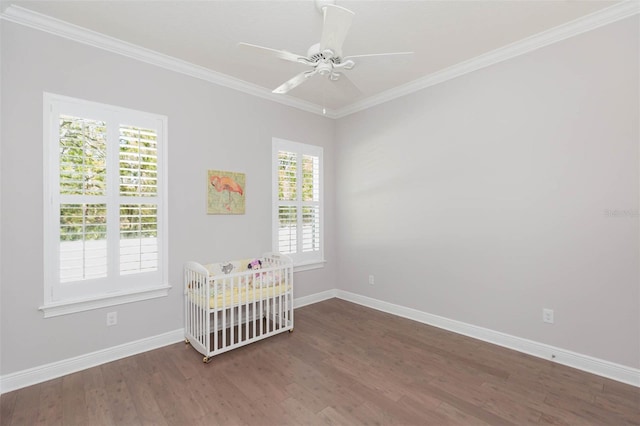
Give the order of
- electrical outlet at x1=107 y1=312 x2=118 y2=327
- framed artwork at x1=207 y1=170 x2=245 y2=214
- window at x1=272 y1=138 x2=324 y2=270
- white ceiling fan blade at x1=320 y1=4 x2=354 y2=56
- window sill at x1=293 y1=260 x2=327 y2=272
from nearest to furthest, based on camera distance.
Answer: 1. white ceiling fan blade at x1=320 y1=4 x2=354 y2=56
2. electrical outlet at x1=107 y1=312 x2=118 y2=327
3. framed artwork at x1=207 y1=170 x2=245 y2=214
4. window at x1=272 y1=138 x2=324 y2=270
5. window sill at x1=293 y1=260 x2=327 y2=272

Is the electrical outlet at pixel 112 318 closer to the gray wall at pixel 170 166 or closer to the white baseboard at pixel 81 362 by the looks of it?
the gray wall at pixel 170 166

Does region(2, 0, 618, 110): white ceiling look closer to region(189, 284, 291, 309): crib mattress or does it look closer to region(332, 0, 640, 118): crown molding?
region(332, 0, 640, 118): crown molding

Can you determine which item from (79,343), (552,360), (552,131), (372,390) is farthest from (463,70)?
(79,343)

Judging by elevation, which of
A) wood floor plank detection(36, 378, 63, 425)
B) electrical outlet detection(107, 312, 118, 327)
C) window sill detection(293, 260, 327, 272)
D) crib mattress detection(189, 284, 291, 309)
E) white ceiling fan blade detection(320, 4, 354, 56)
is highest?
white ceiling fan blade detection(320, 4, 354, 56)

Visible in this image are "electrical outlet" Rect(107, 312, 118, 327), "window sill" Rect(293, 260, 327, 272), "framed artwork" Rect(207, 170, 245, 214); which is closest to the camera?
"electrical outlet" Rect(107, 312, 118, 327)

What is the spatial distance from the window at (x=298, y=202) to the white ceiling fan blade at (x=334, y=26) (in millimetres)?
1965

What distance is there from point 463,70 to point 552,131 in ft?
3.53

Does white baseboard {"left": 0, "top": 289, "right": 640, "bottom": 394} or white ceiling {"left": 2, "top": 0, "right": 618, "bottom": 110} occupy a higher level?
white ceiling {"left": 2, "top": 0, "right": 618, "bottom": 110}

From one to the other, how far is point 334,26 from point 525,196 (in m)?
2.25

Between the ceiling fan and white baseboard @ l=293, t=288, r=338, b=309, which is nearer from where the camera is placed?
the ceiling fan

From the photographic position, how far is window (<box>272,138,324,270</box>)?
3.91 m

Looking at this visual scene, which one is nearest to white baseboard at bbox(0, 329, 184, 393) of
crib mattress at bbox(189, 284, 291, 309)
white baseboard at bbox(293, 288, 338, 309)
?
crib mattress at bbox(189, 284, 291, 309)

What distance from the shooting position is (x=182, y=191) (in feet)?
10.1

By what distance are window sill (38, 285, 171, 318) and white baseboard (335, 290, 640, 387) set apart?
105 inches
